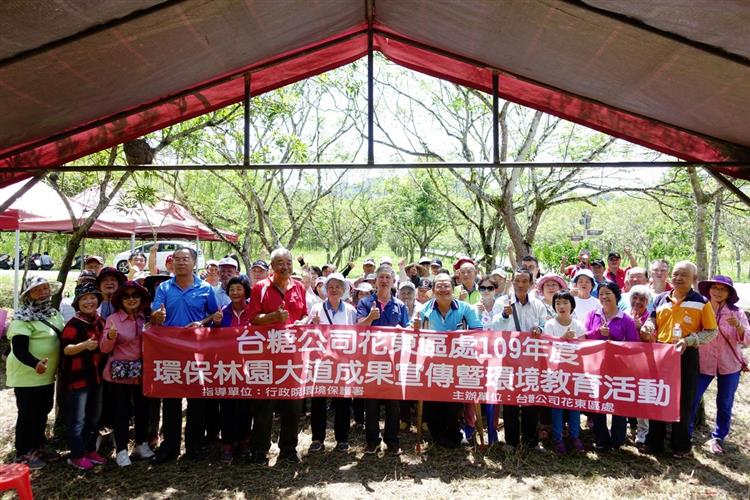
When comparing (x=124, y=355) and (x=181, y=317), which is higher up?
(x=181, y=317)

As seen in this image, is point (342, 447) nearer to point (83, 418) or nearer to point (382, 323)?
point (382, 323)

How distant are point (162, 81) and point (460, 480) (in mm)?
4058

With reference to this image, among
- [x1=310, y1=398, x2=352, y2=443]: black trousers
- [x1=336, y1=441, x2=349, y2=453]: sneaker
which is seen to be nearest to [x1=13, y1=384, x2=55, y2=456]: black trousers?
[x1=310, y1=398, x2=352, y2=443]: black trousers

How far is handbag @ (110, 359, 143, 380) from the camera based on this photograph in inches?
166

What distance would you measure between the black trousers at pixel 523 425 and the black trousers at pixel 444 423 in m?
0.45

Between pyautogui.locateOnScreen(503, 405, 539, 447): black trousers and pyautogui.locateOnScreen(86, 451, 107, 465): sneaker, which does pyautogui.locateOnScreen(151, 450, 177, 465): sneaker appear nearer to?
pyautogui.locateOnScreen(86, 451, 107, 465): sneaker

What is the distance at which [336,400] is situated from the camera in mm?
4660

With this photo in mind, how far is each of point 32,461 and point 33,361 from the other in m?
0.90

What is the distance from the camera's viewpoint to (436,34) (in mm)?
4090

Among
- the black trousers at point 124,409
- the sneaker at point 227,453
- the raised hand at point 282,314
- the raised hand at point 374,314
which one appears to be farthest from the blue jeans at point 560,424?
the black trousers at point 124,409

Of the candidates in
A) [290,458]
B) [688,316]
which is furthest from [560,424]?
[290,458]

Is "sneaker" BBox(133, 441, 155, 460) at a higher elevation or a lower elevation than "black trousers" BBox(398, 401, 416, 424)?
lower

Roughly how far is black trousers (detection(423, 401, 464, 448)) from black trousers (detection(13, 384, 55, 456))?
3.37 m

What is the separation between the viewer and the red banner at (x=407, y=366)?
434 cm
